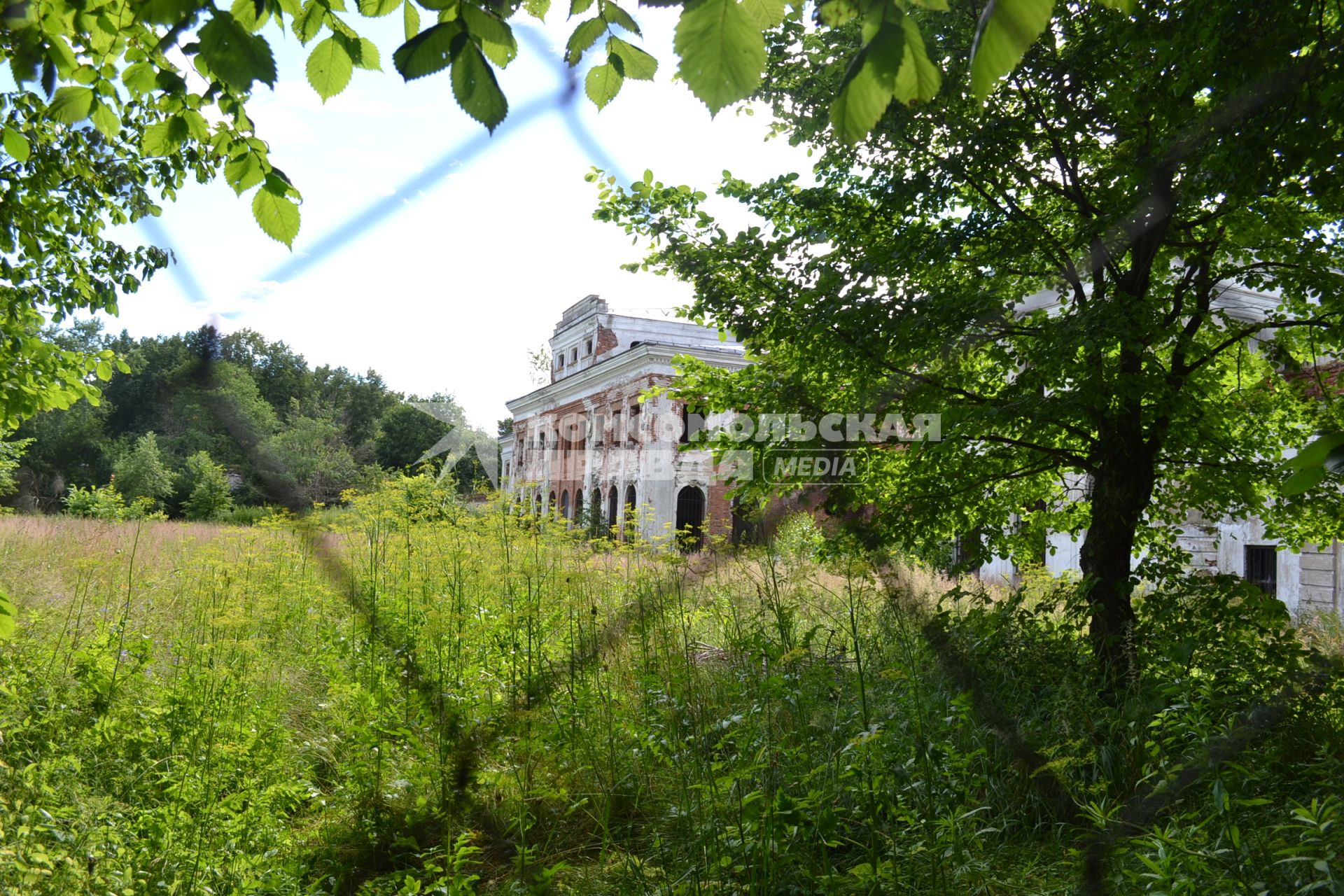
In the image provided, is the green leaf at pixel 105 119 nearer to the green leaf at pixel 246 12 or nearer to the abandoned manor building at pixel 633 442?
the green leaf at pixel 246 12

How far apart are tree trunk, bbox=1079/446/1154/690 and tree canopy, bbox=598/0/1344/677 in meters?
0.02

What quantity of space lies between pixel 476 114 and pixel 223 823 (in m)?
3.04

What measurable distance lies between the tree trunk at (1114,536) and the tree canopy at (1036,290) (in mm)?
17

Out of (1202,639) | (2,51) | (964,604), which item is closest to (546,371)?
(964,604)

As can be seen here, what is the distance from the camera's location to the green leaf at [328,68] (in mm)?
1185

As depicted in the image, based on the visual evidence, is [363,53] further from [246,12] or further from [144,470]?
[144,470]

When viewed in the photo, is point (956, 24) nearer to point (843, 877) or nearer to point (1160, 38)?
point (1160, 38)

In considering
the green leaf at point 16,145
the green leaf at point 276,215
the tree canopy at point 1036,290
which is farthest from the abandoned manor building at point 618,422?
the green leaf at point 276,215

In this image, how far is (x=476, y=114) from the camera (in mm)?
896

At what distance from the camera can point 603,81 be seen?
1.15 metres

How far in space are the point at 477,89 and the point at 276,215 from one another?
0.66m

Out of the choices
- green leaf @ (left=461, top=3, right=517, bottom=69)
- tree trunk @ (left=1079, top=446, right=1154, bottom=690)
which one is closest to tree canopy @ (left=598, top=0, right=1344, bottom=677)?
tree trunk @ (left=1079, top=446, right=1154, bottom=690)

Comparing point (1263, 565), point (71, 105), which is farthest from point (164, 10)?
point (1263, 565)

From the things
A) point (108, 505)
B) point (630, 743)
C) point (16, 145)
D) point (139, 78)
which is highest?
point (16, 145)
